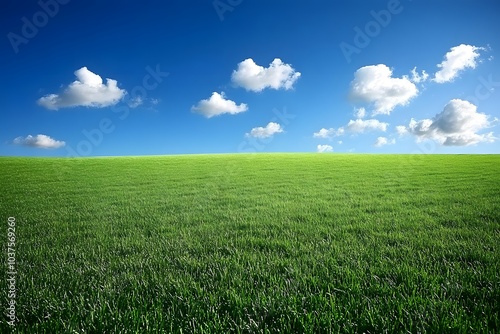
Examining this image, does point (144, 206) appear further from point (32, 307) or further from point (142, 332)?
point (142, 332)

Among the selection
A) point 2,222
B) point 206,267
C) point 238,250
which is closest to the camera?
point 206,267

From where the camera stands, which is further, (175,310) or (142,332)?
(175,310)

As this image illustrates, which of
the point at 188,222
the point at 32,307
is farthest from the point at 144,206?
the point at 32,307

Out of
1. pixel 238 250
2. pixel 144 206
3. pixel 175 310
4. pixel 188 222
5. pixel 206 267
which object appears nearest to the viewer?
pixel 175 310

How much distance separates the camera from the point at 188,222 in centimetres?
762

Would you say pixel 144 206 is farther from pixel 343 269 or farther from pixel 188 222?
pixel 343 269

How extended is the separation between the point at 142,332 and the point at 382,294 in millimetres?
2695

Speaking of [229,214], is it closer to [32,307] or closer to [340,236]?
[340,236]

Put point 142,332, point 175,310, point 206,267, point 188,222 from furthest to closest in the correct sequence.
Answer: point 188,222 → point 206,267 → point 175,310 → point 142,332

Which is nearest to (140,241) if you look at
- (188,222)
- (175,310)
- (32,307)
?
(188,222)

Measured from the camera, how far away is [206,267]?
4.19 m

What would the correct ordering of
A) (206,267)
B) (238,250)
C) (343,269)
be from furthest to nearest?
(238,250)
(206,267)
(343,269)

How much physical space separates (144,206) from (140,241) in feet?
16.7

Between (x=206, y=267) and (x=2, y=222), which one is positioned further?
(x=2, y=222)
